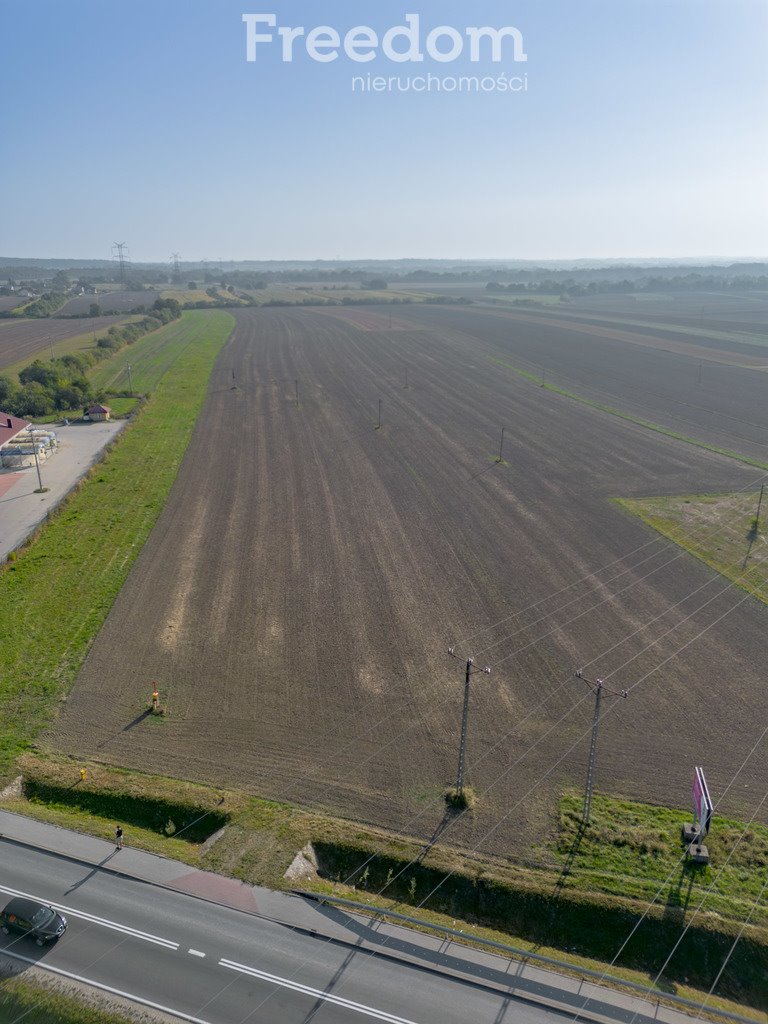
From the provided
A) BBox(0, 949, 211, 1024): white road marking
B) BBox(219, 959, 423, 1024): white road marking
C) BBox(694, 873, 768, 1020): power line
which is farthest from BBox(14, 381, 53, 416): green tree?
BBox(694, 873, 768, 1020): power line

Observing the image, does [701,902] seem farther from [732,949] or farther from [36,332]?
[36,332]

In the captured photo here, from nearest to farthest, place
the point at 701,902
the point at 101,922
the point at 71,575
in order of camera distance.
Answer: the point at 101,922, the point at 701,902, the point at 71,575

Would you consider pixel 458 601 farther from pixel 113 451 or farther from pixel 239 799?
pixel 113 451

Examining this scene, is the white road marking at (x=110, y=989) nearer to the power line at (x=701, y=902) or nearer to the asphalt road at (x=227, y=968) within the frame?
the asphalt road at (x=227, y=968)

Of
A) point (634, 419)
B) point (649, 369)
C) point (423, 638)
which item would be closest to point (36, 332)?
point (649, 369)

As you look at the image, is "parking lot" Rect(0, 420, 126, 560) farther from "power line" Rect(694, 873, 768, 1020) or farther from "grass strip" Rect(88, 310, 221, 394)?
"power line" Rect(694, 873, 768, 1020)

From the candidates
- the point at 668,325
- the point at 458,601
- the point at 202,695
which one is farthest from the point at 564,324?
the point at 202,695
